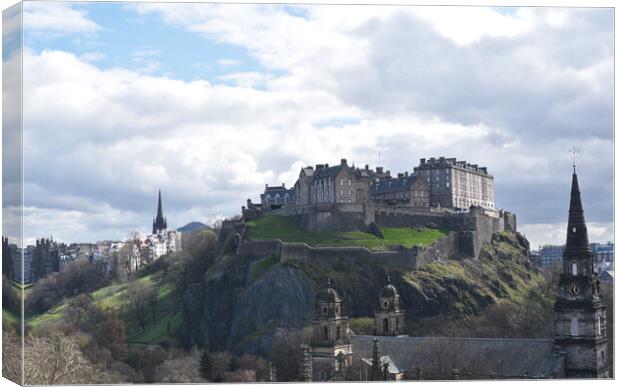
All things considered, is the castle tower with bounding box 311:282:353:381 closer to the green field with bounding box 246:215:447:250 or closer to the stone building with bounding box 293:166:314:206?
the green field with bounding box 246:215:447:250

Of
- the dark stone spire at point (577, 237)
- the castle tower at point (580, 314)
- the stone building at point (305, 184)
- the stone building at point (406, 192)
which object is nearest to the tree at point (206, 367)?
the castle tower at point (580, 314)

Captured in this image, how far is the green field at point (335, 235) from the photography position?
67881 millimetres

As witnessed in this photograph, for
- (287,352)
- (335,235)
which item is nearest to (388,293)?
(287,352)

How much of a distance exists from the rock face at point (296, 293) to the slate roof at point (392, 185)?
998 cm

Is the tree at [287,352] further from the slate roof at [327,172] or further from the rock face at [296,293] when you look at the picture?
the slate roof at [327,172]

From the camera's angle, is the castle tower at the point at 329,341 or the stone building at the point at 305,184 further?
the stone building at the point at 305,184

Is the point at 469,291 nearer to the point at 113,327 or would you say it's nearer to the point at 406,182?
the point at 406,182

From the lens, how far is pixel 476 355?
42250 mm

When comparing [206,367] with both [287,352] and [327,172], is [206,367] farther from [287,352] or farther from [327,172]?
[327,172]

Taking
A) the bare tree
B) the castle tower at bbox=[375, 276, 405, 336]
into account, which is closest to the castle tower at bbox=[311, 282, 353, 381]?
the castle tower at bbox=[375, 276, 405, 336]

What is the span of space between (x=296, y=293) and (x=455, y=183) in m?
19.4

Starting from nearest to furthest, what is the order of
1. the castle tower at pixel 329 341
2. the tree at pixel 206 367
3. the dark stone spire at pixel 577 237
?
the dark stone spire at pixel 577 237, the castle tower at pixel 329 341, the tree at pixel 206 367

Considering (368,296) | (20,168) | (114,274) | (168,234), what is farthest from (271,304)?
(168,234)

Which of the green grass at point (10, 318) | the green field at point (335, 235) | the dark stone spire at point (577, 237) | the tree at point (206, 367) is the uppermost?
Answer: the green field at point (335, 235)
